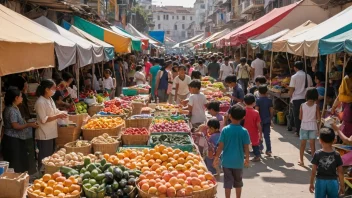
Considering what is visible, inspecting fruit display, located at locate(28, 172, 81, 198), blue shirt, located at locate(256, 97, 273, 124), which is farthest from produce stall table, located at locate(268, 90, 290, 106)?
fruit display, located at locate(28, 172, 81, 198)

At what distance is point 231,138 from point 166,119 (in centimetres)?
360

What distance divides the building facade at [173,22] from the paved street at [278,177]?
5012 inches

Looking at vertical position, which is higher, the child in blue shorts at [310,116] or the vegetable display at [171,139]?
the child in blue shorts at [310,116]

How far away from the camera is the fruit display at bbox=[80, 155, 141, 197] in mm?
5027

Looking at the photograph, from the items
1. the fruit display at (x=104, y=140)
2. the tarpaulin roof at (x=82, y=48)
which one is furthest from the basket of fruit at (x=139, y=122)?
the tarpaulin roof at (x=82, y=48)

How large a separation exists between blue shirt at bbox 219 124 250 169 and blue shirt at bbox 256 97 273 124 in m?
3.64

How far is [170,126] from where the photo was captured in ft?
27.9

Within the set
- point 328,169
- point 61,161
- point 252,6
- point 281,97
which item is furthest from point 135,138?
point 252,6

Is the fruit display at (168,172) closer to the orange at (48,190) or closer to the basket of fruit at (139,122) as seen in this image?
the orange at (48,190)

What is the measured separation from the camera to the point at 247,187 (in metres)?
7.69

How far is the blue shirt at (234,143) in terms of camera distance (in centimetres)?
602

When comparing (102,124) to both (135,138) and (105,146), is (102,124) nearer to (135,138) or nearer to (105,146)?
(135,138)

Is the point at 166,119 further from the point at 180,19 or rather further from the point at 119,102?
the point at 180,19

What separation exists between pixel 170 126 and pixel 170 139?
34.8 inches
